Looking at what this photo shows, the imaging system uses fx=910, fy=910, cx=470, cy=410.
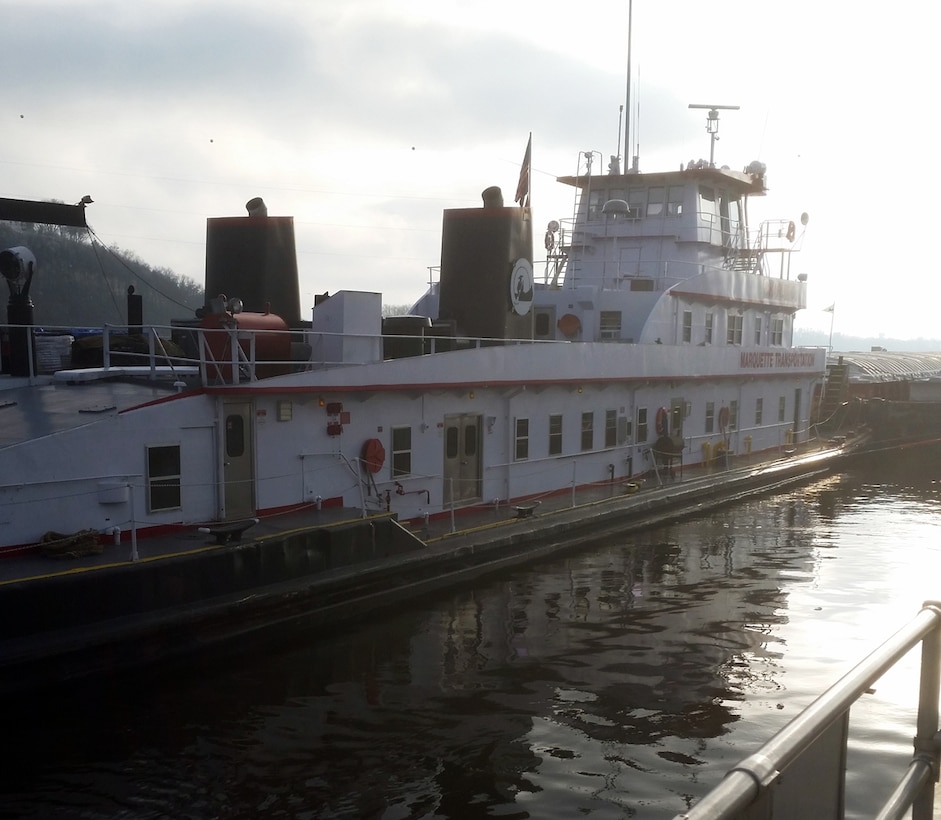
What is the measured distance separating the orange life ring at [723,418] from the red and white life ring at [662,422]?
11.7 feet

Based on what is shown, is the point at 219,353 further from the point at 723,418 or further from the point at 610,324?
the point at 723,418

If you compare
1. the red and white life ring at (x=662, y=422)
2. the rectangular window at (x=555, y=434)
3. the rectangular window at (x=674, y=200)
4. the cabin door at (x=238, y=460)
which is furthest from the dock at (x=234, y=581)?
the rectangular window at (x=674, y=200)

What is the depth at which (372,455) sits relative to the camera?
14.4 metres

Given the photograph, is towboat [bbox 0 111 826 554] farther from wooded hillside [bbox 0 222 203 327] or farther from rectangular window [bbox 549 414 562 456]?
wooded hillside [bbox 0 222 203 327]

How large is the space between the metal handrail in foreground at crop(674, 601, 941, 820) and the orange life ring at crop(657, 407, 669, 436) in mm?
19056

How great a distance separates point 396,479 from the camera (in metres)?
15.1

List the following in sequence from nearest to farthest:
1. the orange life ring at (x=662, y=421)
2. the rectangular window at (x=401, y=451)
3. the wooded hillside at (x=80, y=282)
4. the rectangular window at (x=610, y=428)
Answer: the rectangular window at (x=401, y=451) < the rectangular window at (x=610, y=428) < the orange life ring at (x=662, y=421) < the wooded hillside at (x=80, y=282)

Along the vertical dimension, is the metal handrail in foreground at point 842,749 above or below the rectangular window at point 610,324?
below

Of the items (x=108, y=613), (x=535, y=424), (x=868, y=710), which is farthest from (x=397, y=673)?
(x=535, y=424)

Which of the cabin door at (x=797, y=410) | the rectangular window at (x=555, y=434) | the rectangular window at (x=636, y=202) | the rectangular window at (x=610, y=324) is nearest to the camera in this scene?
the rectangular window at (x=555, y=434)

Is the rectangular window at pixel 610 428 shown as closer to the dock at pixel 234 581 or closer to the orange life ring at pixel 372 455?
the dock at pixel 234 581

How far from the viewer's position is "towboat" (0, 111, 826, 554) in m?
11.5

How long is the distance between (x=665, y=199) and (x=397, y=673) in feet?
65.1

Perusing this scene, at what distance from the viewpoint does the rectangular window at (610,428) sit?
20.4 m
